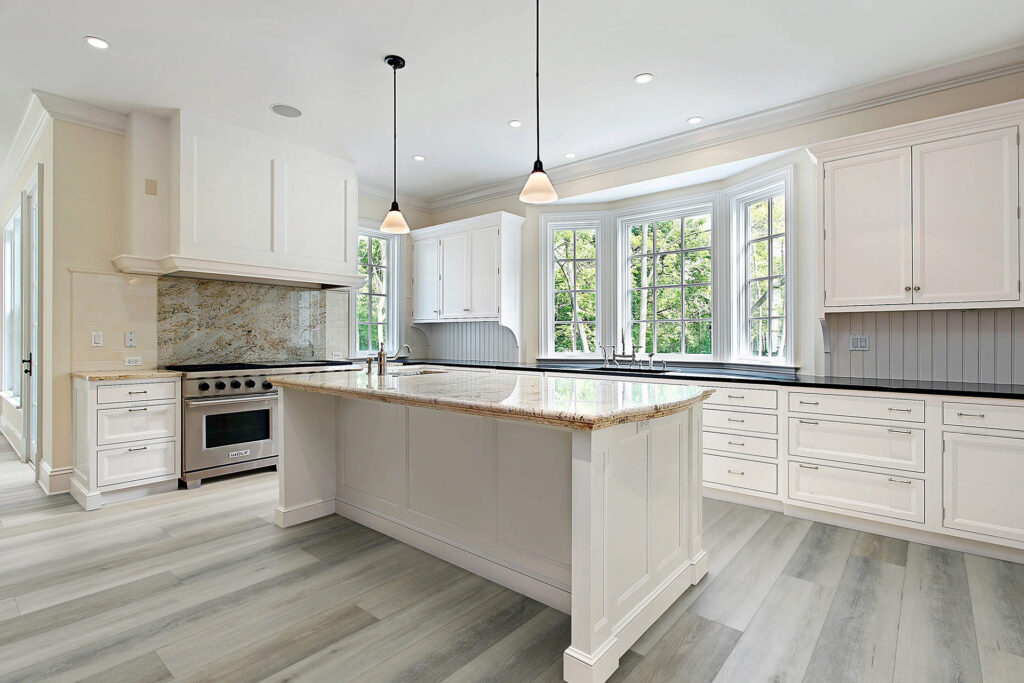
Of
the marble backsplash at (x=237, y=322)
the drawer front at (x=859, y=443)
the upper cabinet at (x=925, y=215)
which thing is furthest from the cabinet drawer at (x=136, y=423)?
the upper cabinet at (x=925, y=215)

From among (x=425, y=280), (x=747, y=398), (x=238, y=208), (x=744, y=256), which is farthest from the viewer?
(x=425, y=280)

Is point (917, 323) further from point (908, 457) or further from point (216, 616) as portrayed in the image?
point (216, 616)

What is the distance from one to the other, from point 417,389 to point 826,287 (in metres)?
2.69

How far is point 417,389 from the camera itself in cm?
222

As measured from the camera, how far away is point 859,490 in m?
2.97

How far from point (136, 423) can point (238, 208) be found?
174cm

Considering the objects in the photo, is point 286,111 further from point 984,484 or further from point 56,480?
point 984,484

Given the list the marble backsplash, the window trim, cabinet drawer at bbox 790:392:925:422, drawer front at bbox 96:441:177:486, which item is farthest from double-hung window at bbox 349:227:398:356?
cabinet drawer at bbox 790:392:925:422

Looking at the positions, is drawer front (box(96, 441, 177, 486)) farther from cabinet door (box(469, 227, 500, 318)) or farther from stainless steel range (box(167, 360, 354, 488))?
cabinet door (box(469, 227, 500, 318))

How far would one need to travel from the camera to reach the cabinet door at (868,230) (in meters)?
3.01

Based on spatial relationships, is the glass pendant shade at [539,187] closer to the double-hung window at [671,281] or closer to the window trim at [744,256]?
the window trim at [744,256]

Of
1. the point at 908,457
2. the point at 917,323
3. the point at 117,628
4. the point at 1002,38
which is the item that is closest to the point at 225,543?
the point at 117,628

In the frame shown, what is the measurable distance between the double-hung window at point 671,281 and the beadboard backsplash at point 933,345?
1.11m

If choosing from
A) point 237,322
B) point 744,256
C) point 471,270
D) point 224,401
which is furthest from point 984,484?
point 237,322
